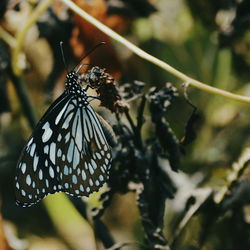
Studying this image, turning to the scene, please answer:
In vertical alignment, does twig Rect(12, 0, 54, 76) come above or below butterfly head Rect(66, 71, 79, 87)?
above

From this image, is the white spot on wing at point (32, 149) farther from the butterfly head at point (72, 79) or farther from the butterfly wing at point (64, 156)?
the butterfly head at point (72, 79)

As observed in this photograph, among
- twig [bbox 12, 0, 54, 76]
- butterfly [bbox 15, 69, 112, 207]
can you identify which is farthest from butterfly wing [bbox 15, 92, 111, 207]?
twig [bbox 12, 0, 54, 76]

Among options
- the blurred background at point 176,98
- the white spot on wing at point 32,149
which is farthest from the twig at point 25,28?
the white spot on wing at point 32,149

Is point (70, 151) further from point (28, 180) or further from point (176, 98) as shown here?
point (176, 98)

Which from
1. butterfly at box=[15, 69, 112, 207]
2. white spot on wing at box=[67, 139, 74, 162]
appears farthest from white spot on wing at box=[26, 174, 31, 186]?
white spot on wing at box=[67, 139, 74, 162]

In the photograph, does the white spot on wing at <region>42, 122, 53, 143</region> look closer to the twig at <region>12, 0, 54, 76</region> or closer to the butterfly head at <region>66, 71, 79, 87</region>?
the butterfly head at <region>66, 71, 79, 87</region>

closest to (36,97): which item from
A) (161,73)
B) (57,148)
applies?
(161,73)

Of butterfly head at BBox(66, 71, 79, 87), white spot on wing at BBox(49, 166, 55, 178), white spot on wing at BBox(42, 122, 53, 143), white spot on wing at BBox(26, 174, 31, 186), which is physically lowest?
white spot on wing at BBox(49, 166, 55, 178)

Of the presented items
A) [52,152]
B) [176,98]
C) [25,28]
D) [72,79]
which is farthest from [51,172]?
[176,98]
